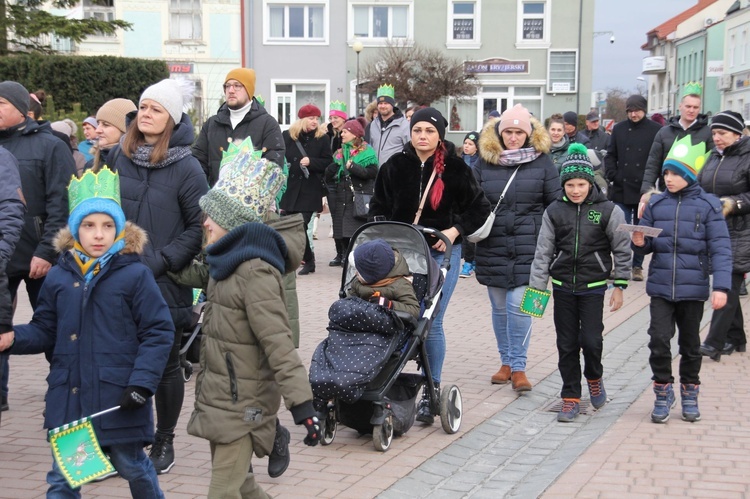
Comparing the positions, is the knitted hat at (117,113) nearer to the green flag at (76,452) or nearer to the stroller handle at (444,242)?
the stroller handle at (444,242)

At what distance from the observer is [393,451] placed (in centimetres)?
620

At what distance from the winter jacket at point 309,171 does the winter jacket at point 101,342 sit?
891cm

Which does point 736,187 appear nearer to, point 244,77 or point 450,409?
point 450,409

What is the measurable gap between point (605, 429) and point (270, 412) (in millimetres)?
3103

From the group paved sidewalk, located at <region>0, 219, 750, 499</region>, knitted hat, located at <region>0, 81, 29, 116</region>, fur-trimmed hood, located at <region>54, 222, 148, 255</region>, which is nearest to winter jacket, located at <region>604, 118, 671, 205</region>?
paved sidewalk, located at <region>0, 219, 750, 499</region>

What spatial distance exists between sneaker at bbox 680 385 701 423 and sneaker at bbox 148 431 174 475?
11.5 ft

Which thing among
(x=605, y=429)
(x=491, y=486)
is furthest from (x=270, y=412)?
(x=605, y=429)

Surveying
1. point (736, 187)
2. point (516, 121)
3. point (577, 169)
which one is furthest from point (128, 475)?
point (736, 187)

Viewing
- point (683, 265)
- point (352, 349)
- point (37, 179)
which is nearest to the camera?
point (352, 349)

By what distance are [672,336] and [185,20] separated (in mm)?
39440

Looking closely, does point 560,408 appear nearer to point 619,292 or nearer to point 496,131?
point 619,292

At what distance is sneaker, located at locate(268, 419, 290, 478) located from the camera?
514 centimetres

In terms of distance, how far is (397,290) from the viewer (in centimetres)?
620

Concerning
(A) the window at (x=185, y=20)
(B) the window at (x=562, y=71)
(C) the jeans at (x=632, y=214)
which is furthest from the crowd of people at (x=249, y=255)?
(B) the window at (x=562, y=71)
